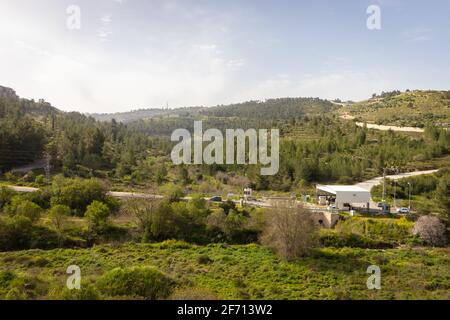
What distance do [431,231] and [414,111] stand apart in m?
87.7

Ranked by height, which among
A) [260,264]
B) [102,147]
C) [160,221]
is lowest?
[260,264]

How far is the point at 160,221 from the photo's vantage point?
3120 cm

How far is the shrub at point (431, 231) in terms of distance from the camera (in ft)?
100

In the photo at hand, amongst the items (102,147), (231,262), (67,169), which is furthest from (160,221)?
(102,147)

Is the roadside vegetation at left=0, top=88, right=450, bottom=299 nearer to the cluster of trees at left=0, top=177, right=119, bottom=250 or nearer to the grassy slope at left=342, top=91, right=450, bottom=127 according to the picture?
the cluster of trees at left=0, top=177, right=119, bottom=250

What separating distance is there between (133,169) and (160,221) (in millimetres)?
31029

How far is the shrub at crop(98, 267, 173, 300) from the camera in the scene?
16984 millimetres

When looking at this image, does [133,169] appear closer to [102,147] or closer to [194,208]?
[102,147]

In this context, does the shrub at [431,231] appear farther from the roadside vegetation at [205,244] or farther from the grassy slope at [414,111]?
the grassy slope at [414,111]

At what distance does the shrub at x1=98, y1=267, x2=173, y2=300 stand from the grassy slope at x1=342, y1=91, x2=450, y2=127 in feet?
285

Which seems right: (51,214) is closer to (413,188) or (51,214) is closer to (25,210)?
(25,210)

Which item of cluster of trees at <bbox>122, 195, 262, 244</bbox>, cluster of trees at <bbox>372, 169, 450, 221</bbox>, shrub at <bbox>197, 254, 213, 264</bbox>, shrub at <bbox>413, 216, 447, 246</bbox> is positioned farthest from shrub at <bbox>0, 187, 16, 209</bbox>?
cluster of trees at <bbox>372, 169, 450, 221</bbox>

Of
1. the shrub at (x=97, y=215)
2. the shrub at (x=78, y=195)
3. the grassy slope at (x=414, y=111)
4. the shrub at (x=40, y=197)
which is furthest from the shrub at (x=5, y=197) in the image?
the grassy slope at (x=414, y=111)
